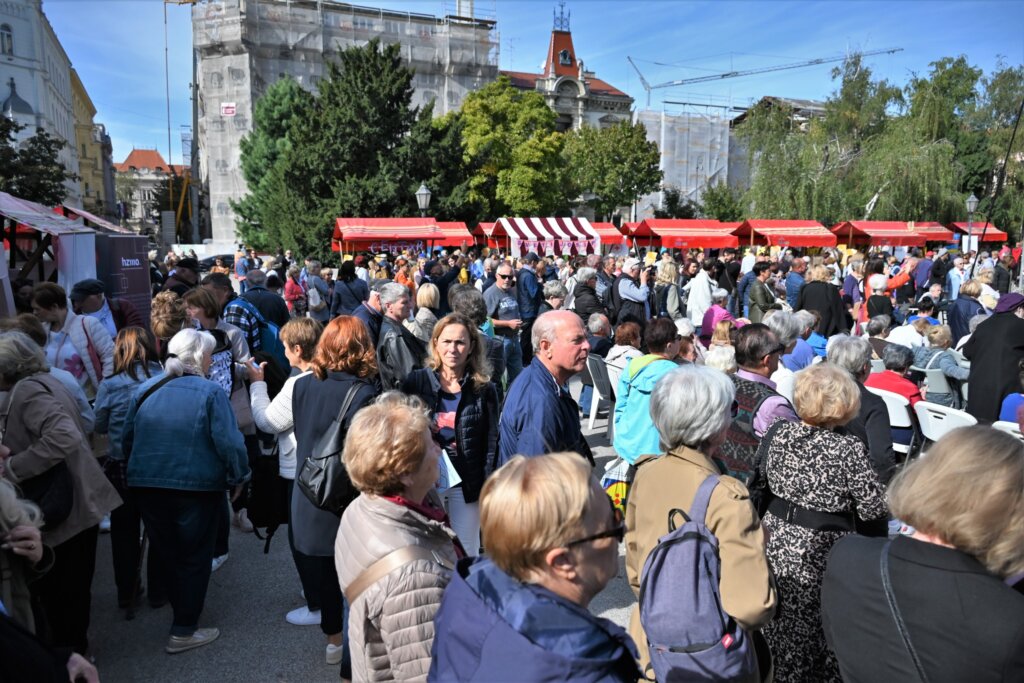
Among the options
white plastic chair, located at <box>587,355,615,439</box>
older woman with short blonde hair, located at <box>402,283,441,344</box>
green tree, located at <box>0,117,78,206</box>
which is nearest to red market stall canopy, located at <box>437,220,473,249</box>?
green tree, located at <box>0,117,78,206</box>

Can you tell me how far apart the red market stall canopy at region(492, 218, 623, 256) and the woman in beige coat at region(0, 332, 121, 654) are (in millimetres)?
21879

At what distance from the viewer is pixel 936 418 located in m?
5.35

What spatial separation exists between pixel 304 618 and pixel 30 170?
17.4 meters

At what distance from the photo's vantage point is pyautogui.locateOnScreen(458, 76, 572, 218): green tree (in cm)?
4147

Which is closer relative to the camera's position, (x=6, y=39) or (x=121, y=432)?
(x=121, y=432)

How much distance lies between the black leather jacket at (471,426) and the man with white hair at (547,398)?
239mm

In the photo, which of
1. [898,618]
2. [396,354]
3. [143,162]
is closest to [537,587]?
[898,618]

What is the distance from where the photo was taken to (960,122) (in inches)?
1473

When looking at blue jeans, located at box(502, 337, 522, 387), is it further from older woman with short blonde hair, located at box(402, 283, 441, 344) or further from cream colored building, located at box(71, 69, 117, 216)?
cream colored building, located at box(71, 69, 117, 216)

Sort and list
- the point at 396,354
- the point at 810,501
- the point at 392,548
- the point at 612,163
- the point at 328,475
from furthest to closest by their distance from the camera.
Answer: the point at 612,163 < the point at 396,354 < the point at 328,475 < the point at 810,501 < the point at 392,548

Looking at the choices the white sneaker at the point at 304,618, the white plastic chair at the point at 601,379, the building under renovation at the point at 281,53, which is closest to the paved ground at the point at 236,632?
the white sneaker at the point at 304,618

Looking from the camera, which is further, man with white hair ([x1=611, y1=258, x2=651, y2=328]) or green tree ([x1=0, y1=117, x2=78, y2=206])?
green tree ([x1=0, y1=117, x2=78, y2=206])

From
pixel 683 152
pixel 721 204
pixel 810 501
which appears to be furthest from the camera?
pixel 683 152

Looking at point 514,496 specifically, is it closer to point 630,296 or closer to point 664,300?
point 630,296
